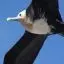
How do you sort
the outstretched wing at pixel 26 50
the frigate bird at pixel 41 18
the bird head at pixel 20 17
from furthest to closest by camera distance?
the outstretched wing at pixel 26 50 → the bird head at pixel 20 17 → the frigate bird at pixel 41 18

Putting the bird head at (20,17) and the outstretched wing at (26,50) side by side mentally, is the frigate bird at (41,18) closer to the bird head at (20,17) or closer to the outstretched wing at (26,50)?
the bird head at (20,17)

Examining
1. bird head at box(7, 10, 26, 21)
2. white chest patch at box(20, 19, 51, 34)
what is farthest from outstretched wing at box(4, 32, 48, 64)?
bird head at box(7, 10, 26, 21)

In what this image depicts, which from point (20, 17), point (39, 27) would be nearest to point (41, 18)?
point (39, 27)

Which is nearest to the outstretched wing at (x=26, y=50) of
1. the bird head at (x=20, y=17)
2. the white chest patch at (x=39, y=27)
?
the white chest patch at (x=39, y=27)

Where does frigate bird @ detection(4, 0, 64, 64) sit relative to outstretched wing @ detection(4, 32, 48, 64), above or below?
above

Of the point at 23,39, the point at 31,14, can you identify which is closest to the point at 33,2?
the point at 31,14

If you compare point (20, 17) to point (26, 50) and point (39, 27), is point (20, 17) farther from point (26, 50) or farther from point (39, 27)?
point (26, 50)

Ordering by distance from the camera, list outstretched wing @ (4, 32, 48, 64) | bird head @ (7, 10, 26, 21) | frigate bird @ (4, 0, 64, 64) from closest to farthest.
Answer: frigate bird @ (4, 0, 64, 64) < bird head @ (7, 10, 26, 21) < outstretched wing @ (4, 32, 48, 64)

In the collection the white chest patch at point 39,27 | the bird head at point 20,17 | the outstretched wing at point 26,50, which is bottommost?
the outstretched wing at point 26,50

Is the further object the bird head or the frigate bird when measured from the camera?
the bird head

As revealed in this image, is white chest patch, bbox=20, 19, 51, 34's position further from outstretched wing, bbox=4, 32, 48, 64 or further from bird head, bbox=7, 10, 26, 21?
outstretched wing, bbox=4, 32, 48, 64

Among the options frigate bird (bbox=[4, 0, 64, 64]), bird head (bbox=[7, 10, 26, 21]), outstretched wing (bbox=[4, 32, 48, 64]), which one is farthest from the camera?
outstretched wing (bbox=[4, 32, 48, 64])

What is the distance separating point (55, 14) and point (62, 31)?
0.40 m

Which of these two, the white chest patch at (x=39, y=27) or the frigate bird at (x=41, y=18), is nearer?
the frigate bird at (x=41, y=18)
